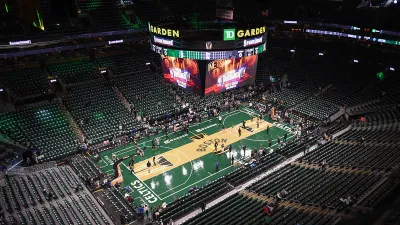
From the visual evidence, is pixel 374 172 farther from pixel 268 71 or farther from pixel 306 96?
pixel 268 71

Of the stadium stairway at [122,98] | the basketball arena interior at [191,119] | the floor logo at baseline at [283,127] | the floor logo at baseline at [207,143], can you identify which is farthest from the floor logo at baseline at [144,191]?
the floor logo at baseline at [283,127]

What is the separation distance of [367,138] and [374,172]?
7.39 metres

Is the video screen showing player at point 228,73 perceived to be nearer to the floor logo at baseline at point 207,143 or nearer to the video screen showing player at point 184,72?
the video screen showing player at point 184,72

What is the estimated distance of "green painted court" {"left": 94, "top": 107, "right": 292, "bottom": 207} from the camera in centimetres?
2544

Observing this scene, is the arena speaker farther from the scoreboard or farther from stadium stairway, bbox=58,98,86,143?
the scoreboard

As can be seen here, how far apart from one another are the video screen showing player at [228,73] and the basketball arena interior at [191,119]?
13cm

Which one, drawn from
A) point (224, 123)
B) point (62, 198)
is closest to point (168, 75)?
point (224, 123)

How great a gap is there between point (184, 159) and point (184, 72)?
782cm

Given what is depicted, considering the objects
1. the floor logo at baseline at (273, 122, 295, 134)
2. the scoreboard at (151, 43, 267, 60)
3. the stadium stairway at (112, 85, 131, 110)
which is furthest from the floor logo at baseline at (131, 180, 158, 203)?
the floor logo at baseline at (273, 122, 295, 134)

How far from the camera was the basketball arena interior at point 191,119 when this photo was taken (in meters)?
21.8

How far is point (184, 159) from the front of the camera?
2962 cm

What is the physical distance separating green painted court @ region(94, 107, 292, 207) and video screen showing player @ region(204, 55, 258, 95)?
5855mm

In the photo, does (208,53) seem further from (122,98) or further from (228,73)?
(122,98)

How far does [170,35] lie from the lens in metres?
27.9
